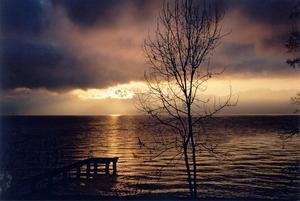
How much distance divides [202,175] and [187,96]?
20187 millimetres

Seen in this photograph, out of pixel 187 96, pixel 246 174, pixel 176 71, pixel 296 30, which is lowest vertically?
pixel 246 174

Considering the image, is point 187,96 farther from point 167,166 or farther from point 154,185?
point 167,166

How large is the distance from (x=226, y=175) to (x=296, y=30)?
67.1 ft

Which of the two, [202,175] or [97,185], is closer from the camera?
[97,185]

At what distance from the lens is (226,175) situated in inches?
1129

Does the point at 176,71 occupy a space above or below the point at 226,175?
above

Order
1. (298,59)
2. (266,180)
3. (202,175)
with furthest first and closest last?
(202,175) → (266,180) → (298,59)

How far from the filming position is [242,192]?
22.2m

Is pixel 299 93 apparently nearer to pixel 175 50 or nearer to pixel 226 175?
pixel 175 50

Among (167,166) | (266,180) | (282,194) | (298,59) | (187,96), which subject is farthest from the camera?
(167,166)

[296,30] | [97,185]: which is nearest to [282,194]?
[97,185]


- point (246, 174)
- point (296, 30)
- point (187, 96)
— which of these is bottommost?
point (246, 174)

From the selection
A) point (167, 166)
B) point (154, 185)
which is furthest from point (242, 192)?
point (167, 166)

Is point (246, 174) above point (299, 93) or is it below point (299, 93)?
below
